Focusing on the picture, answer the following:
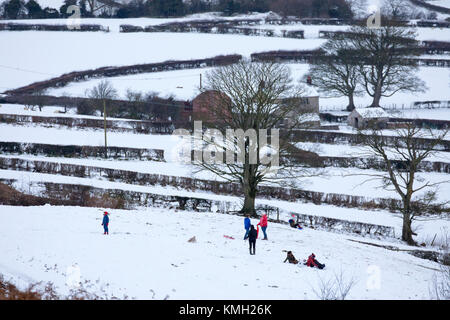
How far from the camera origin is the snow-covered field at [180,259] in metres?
12.2

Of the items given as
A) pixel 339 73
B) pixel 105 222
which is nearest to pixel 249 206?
pixel 105 222

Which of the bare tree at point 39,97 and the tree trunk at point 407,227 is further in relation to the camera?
the bare tree at point 39,97

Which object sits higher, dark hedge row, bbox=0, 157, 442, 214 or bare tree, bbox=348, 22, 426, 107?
bare tree, bbox=348, 22, 426, 107

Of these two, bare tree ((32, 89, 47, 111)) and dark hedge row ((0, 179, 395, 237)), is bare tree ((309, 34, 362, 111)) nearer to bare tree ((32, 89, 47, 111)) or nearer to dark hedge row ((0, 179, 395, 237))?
dark hedge row ((0, 179, 395, 237))

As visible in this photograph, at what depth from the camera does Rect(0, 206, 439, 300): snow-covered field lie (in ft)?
40.0

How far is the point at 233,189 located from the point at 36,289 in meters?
18.0

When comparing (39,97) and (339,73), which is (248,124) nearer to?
(339,73)

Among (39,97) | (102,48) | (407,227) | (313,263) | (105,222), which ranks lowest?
(407,227)

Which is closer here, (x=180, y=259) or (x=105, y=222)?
(x=180, y=259)

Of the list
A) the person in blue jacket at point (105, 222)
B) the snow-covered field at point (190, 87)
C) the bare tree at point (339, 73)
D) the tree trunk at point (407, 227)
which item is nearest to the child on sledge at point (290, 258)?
the person in blue jacket at point (105, 222)

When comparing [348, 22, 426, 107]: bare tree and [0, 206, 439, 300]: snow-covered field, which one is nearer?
[0, 206, 439, 300]: snow-covered field

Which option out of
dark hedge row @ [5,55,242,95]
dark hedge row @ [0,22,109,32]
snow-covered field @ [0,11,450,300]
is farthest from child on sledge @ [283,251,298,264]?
dark hedge row @ [0,22,109,32]

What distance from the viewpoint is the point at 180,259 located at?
14297mm

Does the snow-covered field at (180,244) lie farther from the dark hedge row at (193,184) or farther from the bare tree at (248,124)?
the bare tree at (248,124)
